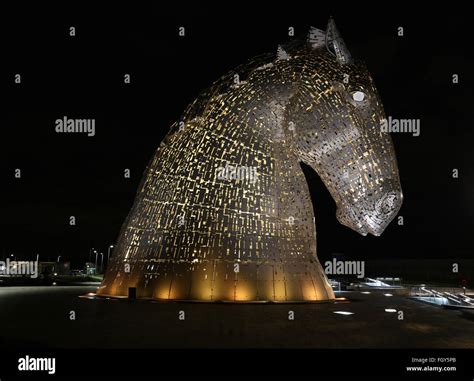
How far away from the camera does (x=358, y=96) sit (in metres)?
15.7

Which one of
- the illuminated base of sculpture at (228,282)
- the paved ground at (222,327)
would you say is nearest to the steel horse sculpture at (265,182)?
the illuminated base of sculpture at (228,282)

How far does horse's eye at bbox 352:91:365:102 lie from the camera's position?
15688 mm

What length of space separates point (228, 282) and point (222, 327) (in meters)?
5.13

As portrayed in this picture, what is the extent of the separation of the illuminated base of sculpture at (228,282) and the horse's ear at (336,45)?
624 centimetres

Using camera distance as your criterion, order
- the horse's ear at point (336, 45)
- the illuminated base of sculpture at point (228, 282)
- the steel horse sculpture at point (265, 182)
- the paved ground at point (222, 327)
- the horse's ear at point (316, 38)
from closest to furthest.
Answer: the paved ground at point (222, 327)
the illuminated base of sculpture at point (228, 282)
the steel horse sculpture at point (265, 182)
the horse's ear at point (336, 45)
the horse's ear at point (316, 38)

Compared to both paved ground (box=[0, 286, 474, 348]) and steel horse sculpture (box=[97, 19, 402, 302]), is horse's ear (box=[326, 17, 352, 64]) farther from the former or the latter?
paved ground (box=[0, 286, 474, 348])

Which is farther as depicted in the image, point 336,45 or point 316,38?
point 316,38

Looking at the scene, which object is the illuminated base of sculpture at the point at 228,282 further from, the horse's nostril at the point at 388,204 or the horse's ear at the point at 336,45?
the horse's ear at the point at 336,45

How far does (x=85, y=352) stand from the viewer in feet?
25.7

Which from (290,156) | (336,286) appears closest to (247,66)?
(290,156)

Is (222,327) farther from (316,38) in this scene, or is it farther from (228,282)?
(316,38)

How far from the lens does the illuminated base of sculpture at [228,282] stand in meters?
15.7

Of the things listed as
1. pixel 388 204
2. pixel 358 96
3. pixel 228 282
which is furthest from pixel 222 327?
pixel 358 96

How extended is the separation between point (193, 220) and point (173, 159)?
2.23 metres
